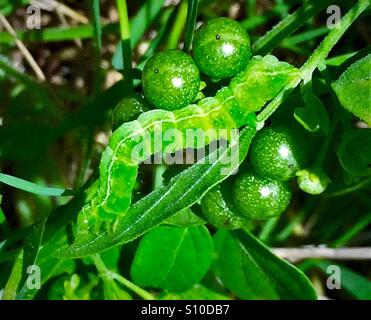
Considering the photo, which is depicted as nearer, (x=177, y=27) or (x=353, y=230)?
(x=177, y=27)

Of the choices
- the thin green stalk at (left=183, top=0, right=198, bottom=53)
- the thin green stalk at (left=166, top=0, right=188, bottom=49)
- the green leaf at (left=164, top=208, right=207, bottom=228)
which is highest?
the thin green stalk at (left=166, top=0, right=188, bottom=49)

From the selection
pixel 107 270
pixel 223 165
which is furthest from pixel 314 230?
pixel 223 165

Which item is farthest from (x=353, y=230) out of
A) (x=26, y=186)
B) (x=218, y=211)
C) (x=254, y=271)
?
(x=26, y=186)

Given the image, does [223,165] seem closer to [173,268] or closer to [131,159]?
[131,159]

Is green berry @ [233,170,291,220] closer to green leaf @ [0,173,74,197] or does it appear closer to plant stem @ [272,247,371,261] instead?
green leaf @ [0,173,74,197]

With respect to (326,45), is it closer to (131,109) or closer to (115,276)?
(131,109)

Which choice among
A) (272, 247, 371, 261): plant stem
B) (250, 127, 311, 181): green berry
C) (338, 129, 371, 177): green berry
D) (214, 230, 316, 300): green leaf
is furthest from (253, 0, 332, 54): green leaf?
(272, 247, 371, 261): plant stem
